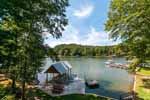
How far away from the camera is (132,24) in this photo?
2975 centimetres

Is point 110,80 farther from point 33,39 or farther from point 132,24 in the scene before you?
point 33,39

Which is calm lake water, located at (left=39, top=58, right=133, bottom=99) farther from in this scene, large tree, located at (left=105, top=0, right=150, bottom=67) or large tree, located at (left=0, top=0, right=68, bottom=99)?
large tree, located at (left=0, top=0, right=68, bottom=99)

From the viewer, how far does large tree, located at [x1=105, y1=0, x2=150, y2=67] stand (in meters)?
28.7

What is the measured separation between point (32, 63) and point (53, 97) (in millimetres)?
6652

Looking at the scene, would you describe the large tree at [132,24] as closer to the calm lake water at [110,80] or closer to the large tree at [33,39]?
the calm lake water at [110,80]

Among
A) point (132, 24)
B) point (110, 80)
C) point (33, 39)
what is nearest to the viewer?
point (33, 39)

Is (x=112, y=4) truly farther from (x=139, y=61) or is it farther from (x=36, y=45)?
(x=36, y=45)

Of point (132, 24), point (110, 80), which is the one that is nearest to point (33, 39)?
point (132, 24)

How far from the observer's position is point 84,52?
16650cm

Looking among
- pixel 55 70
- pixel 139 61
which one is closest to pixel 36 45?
pixel 55 70

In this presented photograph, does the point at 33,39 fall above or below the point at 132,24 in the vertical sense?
below

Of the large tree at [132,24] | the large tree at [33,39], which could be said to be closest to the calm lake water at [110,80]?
the large tree at [132,24]

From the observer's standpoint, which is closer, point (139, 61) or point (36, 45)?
point (36, 45)

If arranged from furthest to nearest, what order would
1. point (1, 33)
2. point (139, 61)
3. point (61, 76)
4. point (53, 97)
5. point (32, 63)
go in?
point (61, 76) < point (139, 61) < point (53, 97) < point (32, 63) < point (1, 33)
